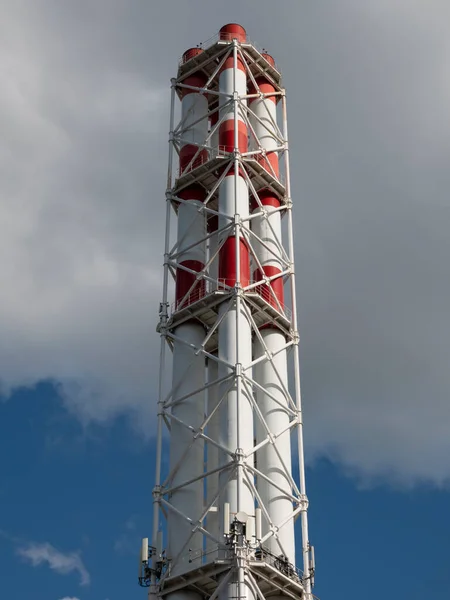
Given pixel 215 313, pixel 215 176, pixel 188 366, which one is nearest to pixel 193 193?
pixel 215 176

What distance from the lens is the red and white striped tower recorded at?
175ft

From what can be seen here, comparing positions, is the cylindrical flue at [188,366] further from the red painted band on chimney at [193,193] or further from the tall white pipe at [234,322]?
the tall white pipe at [234,322]

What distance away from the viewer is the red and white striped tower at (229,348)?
53250 millimetres

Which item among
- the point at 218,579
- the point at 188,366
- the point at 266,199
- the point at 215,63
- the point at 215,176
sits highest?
the point at 215,63

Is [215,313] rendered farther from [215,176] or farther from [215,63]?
[215,63]

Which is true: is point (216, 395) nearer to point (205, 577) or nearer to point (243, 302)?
point (243, 302)

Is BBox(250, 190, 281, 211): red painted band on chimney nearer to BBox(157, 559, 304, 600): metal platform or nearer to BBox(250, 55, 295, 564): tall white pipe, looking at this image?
BBox(250, 55, 295, 564): tall white pipe

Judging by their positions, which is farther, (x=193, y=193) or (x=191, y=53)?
(x=191, y=53)

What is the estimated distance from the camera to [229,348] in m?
58.0

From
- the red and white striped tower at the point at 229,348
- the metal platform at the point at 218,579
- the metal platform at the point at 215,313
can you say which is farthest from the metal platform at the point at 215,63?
the metal platform at the point at 218,579

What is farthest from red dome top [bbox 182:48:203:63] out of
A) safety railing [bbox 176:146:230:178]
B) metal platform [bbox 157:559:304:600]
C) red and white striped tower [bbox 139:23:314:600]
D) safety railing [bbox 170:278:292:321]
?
metal platform [bbox 157:559:304:600]

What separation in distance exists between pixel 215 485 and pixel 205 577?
22.8 feet

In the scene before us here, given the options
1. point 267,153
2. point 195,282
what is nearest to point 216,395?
point 195,282

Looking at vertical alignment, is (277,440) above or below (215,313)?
below
